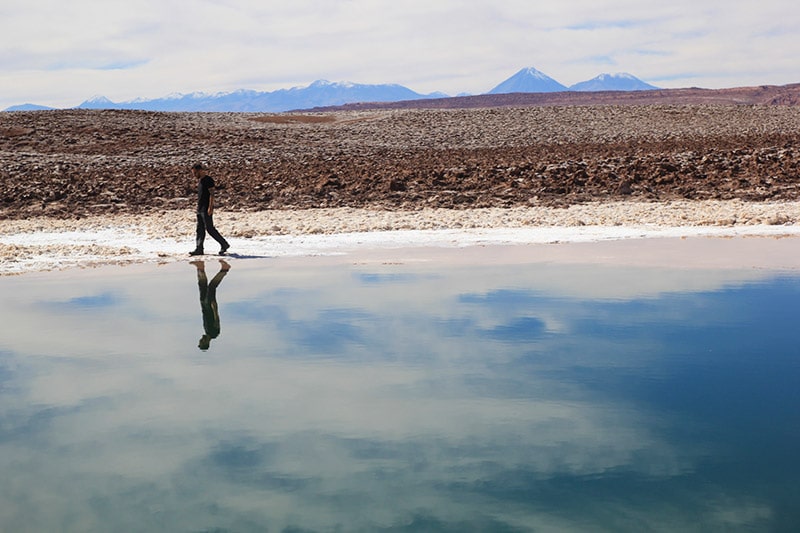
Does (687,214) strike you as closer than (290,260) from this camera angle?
No

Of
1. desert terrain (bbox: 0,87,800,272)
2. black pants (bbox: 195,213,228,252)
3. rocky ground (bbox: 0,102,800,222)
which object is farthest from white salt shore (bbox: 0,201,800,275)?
rocky ground (bbox: 0,102,800,222)

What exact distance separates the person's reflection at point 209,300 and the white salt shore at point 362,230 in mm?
1290

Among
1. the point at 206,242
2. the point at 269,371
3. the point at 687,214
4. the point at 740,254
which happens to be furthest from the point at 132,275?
the point at 687,214

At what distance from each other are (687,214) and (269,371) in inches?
511

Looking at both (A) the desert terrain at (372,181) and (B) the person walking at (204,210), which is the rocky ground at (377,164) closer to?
(A) the desert terrain at (372,181)

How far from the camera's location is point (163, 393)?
23.5 feet

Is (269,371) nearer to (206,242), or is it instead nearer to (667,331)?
(667,331)

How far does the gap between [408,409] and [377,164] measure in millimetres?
25105

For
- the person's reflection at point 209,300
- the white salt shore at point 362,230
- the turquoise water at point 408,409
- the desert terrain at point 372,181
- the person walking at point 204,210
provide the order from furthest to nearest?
1. the desert terrain at point 372,181
2. the white salt shore at point 362,230
3. the person walking at point 204,210
4. the person's reflection at point 209,300
5. the turquoise water at point 408,409

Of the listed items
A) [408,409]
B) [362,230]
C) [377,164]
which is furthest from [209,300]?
[377,164]

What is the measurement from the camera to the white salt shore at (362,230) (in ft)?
49.3

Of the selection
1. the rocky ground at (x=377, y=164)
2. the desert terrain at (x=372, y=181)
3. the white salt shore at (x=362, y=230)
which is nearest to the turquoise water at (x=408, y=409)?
the white salt shore at (x=362, y=230)

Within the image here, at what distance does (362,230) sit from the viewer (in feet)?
57.1

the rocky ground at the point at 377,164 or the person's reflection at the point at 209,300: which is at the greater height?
the rocky ground at the point at 377,164
